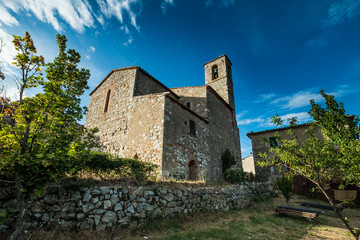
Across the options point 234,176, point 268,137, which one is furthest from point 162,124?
point 268,137

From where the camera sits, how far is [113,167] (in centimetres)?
695

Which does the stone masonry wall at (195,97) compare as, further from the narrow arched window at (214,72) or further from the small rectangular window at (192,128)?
the narrow arched window at (214,72)

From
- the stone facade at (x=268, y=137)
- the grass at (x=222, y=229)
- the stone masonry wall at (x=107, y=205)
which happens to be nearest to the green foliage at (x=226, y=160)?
the grass at (x=222, y=229)

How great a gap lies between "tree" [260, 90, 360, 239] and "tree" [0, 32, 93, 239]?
5609mm

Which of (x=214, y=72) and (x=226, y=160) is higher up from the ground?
(x=214, y=72)

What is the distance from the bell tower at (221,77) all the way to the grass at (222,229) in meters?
14.1

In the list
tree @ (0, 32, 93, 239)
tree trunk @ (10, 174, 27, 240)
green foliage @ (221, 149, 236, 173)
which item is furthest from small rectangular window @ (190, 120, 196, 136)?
tree trunk @ (10, 174, 27, 240)

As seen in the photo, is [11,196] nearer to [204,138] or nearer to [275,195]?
[204,138]

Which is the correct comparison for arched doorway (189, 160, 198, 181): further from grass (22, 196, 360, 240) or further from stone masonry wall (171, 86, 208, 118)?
stone masonry wall (171, 86, 208, 118)

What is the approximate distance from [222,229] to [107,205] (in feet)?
13.0

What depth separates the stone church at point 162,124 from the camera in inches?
399

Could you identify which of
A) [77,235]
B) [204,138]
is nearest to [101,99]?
[204,138]

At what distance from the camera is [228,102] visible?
19.9 metres

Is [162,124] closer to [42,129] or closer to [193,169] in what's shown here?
[193,169]
